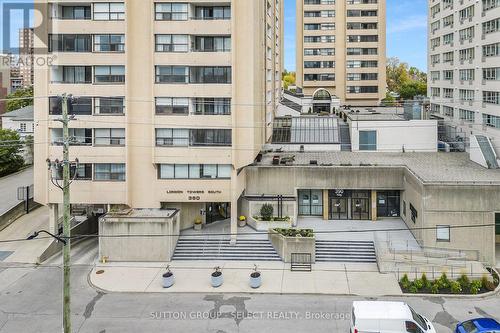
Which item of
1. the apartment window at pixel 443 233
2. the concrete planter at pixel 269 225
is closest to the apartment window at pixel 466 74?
the apartment window at pixel 443 233

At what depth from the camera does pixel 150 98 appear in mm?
32062

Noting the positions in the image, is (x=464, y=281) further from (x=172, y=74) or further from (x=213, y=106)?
(x=172, y=74)

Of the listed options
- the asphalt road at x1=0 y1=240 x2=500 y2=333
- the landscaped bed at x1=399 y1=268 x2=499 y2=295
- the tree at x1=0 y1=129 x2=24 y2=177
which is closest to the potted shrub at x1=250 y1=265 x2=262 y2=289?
the asphalt road at x1=0 y1=240 x2=500 y2=333

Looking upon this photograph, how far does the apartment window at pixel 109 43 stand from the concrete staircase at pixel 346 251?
769 inches

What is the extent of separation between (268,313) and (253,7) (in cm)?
2104

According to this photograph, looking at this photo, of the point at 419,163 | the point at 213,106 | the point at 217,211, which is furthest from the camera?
the point at 419,163

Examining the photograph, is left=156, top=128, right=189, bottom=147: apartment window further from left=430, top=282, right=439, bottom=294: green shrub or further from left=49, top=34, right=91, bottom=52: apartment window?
left=430, top=282, right=439, bottom=294: green shrub

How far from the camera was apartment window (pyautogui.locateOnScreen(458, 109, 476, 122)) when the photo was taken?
1847 inches

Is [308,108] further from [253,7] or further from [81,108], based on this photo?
[81,108]

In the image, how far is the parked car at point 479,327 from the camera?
18350 millimetres

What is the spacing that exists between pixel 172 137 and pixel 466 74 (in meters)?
34.7

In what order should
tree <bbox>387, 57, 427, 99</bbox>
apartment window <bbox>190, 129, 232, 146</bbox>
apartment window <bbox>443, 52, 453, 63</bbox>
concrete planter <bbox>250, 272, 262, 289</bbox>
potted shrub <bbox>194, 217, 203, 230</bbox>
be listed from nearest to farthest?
concrete planter <bbox>250, 272, 262, 289</bbox> < apartment window <bbox>190, 129, 232, 146</bbox> < potted shrub <bbox>194, 217, 203, 230</bbox> < apartment window <bbox>443, 52, 453, 63</bbox> < tree <bbox>387, 57, 427, 99</bbox>

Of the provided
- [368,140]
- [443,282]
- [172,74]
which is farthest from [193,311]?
[368,140]

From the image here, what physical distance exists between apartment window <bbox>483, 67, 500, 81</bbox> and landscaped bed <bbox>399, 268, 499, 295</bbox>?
22.2 m
